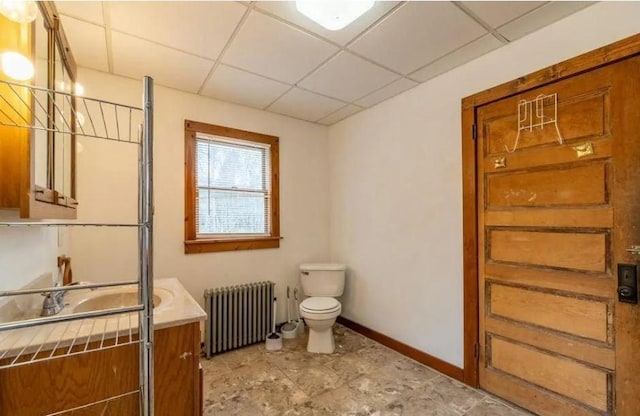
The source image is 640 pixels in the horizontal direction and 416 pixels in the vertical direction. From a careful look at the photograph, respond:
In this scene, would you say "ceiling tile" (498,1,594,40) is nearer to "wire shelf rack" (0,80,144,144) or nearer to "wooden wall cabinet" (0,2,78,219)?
"wire shelf rack" (0,80,144,144)

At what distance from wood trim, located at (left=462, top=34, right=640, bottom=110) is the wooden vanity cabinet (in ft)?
7.50

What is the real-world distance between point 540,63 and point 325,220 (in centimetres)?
242

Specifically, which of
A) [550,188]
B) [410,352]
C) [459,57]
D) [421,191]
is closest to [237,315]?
[410,352]

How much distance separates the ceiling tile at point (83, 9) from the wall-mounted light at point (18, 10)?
3.19ft

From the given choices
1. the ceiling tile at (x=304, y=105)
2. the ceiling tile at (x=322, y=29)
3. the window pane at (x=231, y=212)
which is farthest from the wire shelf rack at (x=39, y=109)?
the ceiling tile at (x=304, y=105)

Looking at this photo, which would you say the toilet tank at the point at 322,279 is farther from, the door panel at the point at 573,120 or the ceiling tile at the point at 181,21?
the ceiling tile at the point at 181,21

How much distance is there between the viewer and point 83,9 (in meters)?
1.64

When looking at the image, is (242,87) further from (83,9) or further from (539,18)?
(539,18)

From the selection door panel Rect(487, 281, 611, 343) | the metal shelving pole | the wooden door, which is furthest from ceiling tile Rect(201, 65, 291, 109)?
door panel Rect(487, 281, 611, 343)

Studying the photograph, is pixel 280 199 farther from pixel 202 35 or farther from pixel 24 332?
pixel 24 332

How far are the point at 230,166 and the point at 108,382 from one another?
215cm

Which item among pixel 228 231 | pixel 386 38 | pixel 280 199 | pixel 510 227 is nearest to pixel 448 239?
pixel 510 227

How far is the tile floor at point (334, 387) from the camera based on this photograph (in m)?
1.89

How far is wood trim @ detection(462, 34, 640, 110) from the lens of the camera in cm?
150
